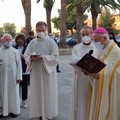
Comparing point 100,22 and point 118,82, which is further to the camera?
point 100,22

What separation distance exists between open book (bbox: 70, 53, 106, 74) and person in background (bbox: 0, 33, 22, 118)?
8.66 feet

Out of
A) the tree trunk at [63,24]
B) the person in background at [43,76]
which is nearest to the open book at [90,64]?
the person in background at [43,76]

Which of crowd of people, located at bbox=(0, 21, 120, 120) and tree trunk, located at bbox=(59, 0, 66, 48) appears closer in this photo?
crowd of people, located at bbox=(0, 21, 120, 120)

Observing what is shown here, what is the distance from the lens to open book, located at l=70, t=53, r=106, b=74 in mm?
4582

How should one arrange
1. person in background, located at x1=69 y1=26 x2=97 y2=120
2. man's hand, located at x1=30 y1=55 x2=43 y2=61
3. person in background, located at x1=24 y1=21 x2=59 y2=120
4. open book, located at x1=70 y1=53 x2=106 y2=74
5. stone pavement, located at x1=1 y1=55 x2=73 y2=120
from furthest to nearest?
stone pavement, located at x1=1 y1=55 x2=73 y2=120 < person in background, located at x1=24 y1=21 x2=59 y2=120 < man's hand, located at x1=30 y1=55 x2=43 y2=61 < person in background, located at x1=69 y1=26 x2=97 y2=120 < open book, located at x1=70 y1=53 x2=106 y2=74

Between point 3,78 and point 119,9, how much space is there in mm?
32474

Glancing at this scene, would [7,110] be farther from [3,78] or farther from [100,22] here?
[100,22]

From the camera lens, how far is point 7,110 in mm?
7043

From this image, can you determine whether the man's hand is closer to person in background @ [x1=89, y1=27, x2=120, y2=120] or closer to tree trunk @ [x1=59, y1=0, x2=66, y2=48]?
person in background @ [x1=89, y1=27, x2=120, y2=120]

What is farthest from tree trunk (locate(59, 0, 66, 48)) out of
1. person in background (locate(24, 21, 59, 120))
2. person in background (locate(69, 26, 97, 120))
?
person in background (locate(69, 26, 97, 120))

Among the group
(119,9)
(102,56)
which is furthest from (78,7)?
(102,56)

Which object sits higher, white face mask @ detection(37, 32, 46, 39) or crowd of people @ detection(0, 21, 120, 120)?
white face mask @ detection(37, 32, 46, 39)

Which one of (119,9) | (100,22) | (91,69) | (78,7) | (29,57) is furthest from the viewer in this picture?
(100,22)

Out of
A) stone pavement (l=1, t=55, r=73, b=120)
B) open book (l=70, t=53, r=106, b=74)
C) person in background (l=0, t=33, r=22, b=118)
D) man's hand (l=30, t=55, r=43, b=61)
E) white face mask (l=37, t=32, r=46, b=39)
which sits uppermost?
white face mask (l=37, t=32, r=46, b=39)
